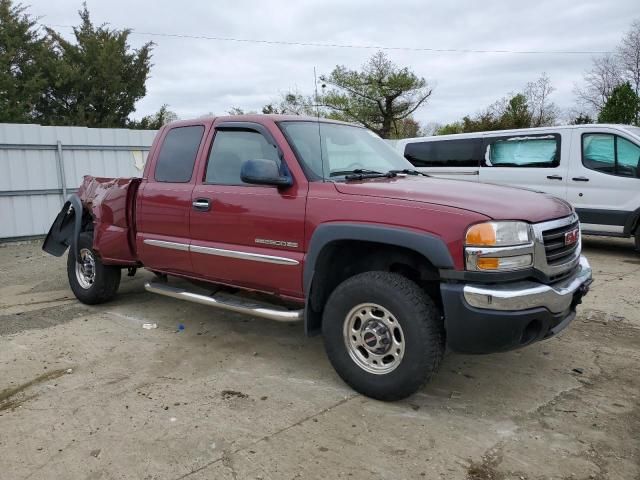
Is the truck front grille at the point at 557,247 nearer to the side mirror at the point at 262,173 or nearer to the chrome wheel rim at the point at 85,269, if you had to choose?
the side mirror at the point at 262,173

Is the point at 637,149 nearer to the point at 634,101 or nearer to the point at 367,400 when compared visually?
the point at 367,400

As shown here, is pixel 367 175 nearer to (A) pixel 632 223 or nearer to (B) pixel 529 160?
(A) pixel 632 223

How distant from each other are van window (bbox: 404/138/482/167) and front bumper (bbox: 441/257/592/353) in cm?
655

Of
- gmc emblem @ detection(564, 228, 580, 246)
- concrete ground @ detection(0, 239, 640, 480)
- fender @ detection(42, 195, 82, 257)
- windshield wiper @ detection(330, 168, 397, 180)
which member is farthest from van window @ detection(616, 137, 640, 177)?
fender @ detection(42, 195, 82, 257)

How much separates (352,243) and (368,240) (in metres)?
0.30

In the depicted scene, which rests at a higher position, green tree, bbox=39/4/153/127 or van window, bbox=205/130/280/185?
green tree, bbox=39/4/153/127

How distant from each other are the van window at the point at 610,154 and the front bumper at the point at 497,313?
6.05 meters

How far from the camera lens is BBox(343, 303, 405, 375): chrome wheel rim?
3324 millimetres

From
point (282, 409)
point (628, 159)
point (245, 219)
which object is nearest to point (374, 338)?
A: point (282, 409)

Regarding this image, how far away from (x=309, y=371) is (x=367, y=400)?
0.65 meters

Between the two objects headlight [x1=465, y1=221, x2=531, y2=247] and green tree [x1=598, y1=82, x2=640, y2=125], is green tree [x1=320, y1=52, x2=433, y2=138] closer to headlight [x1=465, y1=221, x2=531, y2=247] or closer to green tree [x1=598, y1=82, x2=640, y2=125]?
green tree [x1=598, y1=82, x2=640, y2=125]

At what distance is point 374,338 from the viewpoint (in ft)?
11.1

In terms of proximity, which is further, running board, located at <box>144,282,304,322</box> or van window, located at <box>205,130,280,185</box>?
→ van window, located at <box>205,130,280,185</box>

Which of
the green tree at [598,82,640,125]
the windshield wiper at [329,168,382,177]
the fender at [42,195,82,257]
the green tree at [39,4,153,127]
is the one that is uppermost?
the green tree at [39,4,153,127]
